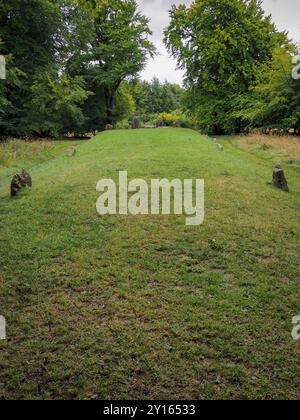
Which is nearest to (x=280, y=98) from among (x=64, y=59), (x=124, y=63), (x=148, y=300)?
(x=124, y=63)

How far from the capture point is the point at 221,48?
2692 cm

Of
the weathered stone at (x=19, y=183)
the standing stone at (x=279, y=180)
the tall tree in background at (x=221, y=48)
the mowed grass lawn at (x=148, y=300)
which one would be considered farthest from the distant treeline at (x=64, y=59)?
the standing stone at (x=279, y=180)

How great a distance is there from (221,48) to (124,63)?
8835 mm

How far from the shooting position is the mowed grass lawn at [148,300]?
3430 mm

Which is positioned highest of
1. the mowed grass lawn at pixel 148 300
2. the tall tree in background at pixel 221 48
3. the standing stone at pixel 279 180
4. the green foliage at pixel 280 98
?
the tall tree in background at pixel 221 48

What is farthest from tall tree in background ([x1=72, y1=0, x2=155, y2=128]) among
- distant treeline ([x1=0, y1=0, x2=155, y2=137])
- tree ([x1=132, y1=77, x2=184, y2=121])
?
tree ([x1=132, y1=77, x2=184, y2=121])

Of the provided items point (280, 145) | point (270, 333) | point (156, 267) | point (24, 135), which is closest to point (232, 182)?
point (156, 267)

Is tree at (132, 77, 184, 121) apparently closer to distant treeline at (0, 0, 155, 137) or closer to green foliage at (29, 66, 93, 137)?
distant treeline at (0, 0, 155, 137)

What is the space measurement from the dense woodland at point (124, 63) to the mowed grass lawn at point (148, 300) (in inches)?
575

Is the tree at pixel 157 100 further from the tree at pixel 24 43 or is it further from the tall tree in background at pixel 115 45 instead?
the tree at pixel 24 43

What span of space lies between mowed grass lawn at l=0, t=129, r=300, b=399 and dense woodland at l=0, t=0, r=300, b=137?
14611mm

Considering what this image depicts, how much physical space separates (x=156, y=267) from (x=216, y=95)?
27.5 meters

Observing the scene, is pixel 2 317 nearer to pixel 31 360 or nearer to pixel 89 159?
pixel 31 360

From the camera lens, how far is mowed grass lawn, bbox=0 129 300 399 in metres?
3.43
